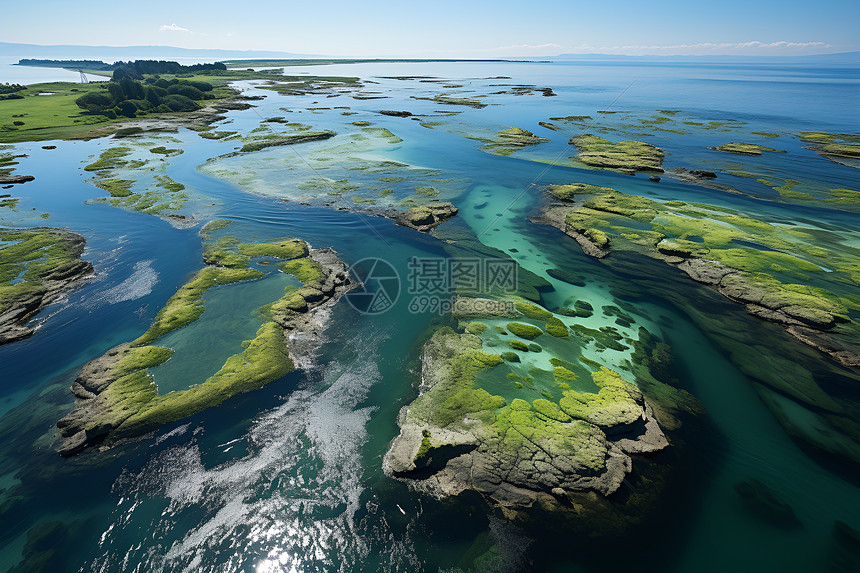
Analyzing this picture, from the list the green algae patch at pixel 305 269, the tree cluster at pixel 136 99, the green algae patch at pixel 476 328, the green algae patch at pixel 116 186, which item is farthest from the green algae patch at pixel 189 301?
the tree cluster at pixel 136 99

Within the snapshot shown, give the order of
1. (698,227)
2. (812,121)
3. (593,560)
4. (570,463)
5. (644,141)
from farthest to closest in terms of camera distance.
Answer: (812,121), (644,141), (698,227), (570,463), (593,560)

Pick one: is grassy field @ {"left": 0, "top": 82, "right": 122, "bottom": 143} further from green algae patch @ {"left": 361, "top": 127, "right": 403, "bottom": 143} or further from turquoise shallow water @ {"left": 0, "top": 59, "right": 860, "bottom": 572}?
turquoise shallow water @ {"left": 0, "top": 59, "right": 860, "bottom": 572}

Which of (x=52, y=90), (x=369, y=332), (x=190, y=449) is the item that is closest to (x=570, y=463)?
(x=369, y=332)

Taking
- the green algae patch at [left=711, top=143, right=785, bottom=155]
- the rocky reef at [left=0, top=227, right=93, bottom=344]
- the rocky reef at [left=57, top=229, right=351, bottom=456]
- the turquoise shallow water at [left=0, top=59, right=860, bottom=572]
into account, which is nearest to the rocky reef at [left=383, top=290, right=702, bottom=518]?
the turquoise shallow water at [left=0, top=59, right=860, bottom=572]

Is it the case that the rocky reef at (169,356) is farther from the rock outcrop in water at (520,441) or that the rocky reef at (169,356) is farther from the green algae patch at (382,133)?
the green algae patch at (382,133)

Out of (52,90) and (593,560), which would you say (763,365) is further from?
(52,90)

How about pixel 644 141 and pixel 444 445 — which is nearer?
pixel 444 445

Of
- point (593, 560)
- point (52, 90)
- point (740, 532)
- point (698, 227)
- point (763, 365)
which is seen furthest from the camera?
point (52, 90)
